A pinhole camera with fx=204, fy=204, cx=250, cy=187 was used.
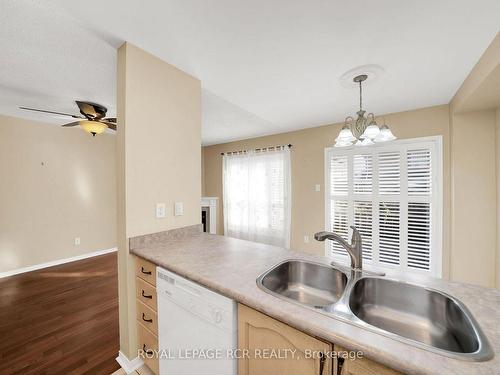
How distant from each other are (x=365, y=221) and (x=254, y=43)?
2.89 m

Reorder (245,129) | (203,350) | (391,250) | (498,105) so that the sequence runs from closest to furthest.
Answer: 1. (203,350)
2. (498,105)
3. (391,250)
4. (245,129)

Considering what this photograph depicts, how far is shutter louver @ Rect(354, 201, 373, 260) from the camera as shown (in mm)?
3105

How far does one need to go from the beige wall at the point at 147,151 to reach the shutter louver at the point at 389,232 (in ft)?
9.04

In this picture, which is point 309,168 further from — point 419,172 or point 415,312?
point 415,312

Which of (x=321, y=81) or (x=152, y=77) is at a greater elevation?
(x=321, y=81)

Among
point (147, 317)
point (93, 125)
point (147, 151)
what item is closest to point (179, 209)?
point (147, 151)

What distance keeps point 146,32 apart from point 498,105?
10.9 ft

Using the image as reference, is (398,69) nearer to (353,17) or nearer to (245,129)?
(353,17)

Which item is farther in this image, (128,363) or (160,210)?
(160,210)

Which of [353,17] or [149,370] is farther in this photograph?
[149,370]

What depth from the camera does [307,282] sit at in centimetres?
126

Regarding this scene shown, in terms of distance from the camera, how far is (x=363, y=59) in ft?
5.31

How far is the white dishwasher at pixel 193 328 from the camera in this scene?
941 millimetres

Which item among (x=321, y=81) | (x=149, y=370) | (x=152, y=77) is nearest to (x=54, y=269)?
(x=149, y=370)
